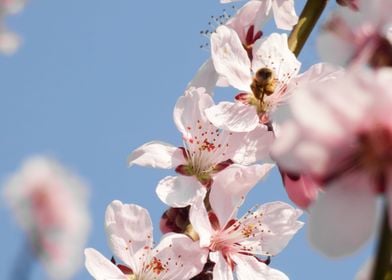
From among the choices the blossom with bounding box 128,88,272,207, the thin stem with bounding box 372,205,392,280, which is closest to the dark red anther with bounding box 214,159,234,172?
the blossom with bounding box 128,88,272,207

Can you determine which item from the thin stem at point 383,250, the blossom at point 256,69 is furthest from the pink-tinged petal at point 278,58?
the thin stem at point 383,250

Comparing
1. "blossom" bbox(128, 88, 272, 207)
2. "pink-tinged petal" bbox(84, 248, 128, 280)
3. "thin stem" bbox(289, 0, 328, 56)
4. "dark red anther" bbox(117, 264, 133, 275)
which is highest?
"thin stem" bbox(289, 0, 328, 56)

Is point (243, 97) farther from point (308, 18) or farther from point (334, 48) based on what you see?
point (334, 48)

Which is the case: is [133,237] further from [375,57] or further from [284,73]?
[375,57]

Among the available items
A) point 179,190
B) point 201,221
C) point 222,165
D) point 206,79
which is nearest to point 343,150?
point 201,221

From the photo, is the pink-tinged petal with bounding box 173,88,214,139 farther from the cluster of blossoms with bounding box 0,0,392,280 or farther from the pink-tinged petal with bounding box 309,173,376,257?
the pink-tinged petal with bounding box 309,173,376,257
